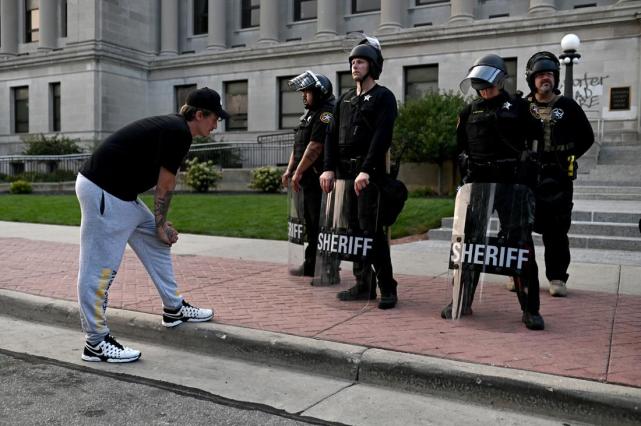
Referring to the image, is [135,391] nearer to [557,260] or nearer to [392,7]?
[557,260]

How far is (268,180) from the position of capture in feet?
65.0

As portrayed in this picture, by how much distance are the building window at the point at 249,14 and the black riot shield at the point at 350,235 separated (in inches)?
1262

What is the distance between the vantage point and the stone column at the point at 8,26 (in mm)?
37906

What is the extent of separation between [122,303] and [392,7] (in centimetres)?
2649

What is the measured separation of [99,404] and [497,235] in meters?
3.13

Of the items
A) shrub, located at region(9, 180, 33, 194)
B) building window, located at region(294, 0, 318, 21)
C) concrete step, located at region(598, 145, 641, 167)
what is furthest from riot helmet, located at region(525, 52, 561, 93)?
building window, located at region(294, 0, 318, 21)

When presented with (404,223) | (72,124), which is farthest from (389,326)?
(72,124)

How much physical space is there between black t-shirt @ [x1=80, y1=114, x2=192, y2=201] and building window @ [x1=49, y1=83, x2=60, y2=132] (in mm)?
33211

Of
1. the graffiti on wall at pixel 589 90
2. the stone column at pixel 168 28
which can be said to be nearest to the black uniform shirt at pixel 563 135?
the graffiti on wall at pixel 589 90

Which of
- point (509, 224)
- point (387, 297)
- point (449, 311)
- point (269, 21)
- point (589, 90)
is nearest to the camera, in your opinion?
point (509, 224)

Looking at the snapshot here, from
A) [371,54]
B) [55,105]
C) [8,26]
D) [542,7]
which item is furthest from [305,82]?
[8,26]

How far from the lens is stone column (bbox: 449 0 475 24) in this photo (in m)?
27.3

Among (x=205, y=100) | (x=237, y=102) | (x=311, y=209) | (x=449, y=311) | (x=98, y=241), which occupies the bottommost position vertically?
(x=449, y=311)

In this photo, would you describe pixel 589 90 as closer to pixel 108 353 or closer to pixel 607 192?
pixel 607 192
